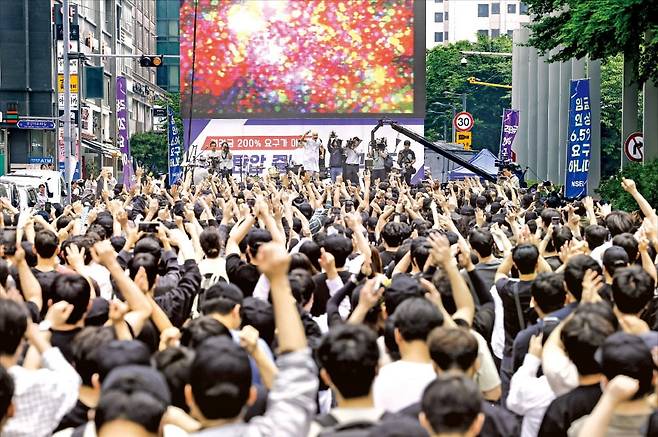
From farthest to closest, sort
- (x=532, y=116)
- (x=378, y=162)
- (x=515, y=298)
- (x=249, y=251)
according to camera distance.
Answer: (x=532, y=116) → (x=378, y=162) → (x=249, y=251) → (x=515, y=298)

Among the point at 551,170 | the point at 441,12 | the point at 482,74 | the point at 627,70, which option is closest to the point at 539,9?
the point at 627,70

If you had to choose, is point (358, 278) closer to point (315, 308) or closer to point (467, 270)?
point (315, 308)

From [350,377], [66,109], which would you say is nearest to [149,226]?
[350,377]

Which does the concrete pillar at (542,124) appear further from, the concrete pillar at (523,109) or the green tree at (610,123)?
the green tree at (610,123)

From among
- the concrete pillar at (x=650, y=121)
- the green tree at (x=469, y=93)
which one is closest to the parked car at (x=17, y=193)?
the concrete pillar at (x=650, y=121)

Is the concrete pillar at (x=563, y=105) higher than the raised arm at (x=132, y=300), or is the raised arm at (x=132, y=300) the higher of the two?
the concrete pillar at (x=563, y=105)

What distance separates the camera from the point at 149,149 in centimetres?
8362

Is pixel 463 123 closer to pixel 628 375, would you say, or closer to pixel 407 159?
pixel 407 159

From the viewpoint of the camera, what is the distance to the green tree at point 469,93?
8250 cm

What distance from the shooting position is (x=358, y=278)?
823 cm

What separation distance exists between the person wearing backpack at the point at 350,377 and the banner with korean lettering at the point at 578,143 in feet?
63.0

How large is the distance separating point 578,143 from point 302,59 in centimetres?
2219

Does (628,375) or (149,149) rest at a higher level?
(149,149)

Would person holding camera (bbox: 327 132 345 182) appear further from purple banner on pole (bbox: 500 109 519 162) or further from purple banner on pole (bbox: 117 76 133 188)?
purple banner on pole (bbox: 500 109 519 162)
